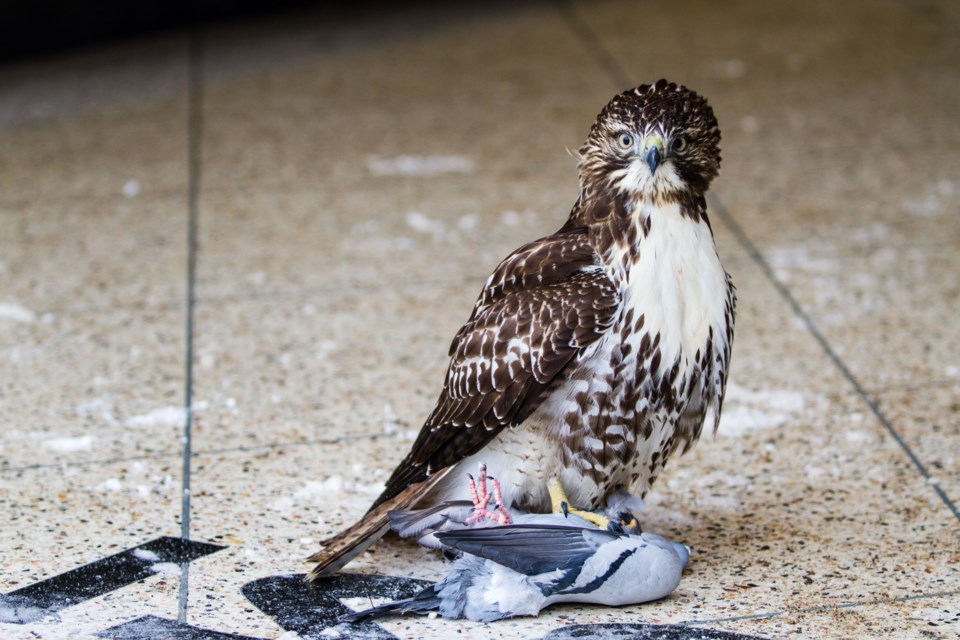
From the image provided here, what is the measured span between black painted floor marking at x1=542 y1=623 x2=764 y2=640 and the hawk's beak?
1.06 m

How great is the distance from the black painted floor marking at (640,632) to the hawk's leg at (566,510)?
24cm

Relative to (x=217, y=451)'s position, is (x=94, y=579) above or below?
below

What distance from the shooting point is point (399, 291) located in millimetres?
5570

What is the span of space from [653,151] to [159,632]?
5.28 ft

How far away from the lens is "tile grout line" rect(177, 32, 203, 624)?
3.82 meters

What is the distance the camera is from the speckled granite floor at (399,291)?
3.62 meters

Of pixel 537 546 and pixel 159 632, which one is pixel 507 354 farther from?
pixel 159 632

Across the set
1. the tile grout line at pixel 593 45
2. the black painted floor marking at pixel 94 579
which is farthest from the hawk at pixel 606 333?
the tile grout line at pixel 593 45

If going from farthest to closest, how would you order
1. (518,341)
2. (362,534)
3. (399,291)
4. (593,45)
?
(593,45) → (399,291) → (362,534) → (518,341)

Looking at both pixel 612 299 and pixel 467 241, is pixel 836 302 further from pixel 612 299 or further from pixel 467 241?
pixel 612 299

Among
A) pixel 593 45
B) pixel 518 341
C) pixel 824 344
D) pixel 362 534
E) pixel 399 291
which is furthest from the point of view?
pixel 593 45

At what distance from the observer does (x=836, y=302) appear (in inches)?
212

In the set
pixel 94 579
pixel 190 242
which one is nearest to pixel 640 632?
pixel 94 579

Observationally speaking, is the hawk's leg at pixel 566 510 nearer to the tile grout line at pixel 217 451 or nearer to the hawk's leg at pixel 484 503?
the hawk's leg at pixel 484 503
